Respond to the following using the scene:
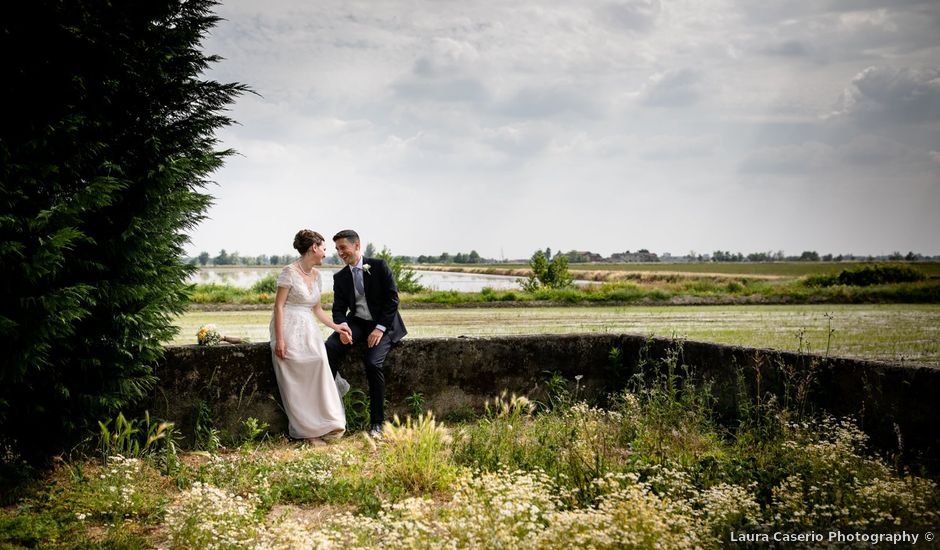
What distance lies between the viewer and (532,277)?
38344mm

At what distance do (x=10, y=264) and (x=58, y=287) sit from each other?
0.48m

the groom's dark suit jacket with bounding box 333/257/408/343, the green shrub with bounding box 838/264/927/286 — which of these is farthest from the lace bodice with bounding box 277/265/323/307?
the green shrub with bounding box 838/264/927/286

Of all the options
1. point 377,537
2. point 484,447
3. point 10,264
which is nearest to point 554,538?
point 377,537

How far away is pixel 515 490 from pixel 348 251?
4107 mm

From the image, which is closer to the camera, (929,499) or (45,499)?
(929,499)

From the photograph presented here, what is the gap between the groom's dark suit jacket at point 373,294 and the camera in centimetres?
739

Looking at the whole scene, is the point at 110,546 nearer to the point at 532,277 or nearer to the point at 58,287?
the point at 58,287

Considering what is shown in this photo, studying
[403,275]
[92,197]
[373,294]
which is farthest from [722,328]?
[403,275]

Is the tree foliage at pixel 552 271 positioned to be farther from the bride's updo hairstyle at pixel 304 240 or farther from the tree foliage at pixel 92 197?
the tree foliage at pixel 92 197

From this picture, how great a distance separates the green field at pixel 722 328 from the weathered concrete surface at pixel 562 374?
6.58 feet

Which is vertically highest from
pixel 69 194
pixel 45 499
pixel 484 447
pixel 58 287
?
pixel 69 194

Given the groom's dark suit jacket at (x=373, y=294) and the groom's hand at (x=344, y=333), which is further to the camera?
the groom's dark suit jacket at (x=373, y=294)

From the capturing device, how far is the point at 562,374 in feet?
26.1

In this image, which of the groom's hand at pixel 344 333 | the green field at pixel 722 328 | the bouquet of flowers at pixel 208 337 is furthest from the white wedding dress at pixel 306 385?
the green field at pixel 722 328
